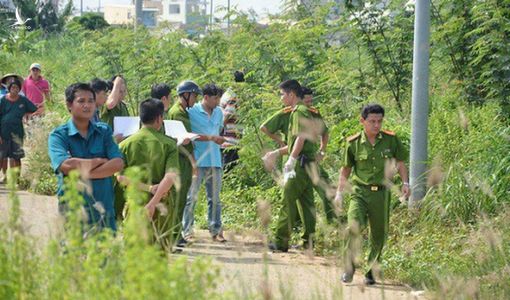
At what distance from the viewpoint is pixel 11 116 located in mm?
16641

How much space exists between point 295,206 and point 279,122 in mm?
924

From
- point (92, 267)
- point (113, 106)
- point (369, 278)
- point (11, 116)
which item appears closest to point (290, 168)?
point (113, 106)

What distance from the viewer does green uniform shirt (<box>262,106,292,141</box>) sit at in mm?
13008

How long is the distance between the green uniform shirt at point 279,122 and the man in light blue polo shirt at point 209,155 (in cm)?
52

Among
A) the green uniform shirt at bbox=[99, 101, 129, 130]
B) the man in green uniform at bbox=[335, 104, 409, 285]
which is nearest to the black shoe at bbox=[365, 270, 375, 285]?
the man in green uniform at bbox=[335, 104, 409, 285]

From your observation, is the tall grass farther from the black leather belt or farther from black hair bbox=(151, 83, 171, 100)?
black hair bbox=(151, 83, 171, 100)

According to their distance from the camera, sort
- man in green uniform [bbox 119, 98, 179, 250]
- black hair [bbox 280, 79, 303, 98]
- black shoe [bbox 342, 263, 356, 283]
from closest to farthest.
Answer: man in green uniform [bbox 119, 98, 179, 250] < black shoe [bbox 342, 263, 356, 283] < black hair [bbox 280, 79, 303, 98]

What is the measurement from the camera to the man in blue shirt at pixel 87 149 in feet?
27.6

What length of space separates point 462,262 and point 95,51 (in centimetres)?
1350

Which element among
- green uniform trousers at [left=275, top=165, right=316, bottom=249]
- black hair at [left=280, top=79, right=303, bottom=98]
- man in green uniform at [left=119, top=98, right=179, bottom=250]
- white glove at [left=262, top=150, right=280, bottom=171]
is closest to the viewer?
man in green uniform at [left=119, top=98, right=179, bottom=250]

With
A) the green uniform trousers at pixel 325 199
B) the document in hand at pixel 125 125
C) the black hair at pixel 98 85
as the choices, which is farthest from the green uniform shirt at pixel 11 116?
the document in hand at pixel 125 125

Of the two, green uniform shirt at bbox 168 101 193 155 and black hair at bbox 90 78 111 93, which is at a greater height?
black hair at bbox 90 78 111 93

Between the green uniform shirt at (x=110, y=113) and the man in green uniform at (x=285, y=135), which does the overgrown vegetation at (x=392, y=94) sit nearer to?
the man in green uniform at (x=285, y=135)

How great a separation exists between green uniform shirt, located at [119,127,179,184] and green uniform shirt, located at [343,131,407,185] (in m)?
1.81
